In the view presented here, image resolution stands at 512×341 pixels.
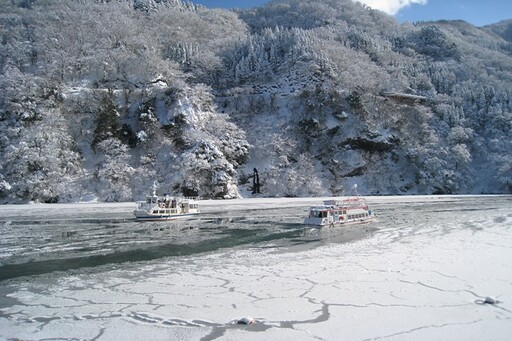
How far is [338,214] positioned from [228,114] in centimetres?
5096

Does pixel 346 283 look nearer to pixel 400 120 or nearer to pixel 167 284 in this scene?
pixel 167 284

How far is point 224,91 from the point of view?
87188mm

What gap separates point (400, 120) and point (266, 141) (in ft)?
98.6

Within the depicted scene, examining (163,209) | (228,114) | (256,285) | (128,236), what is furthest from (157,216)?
(228,114)

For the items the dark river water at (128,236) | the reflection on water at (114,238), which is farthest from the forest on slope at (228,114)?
the reflection on water at (114,238)

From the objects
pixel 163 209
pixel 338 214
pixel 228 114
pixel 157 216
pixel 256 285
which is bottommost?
pixel 256 285

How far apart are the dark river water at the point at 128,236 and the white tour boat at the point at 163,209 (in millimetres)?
1471

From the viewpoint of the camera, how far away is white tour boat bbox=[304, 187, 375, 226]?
29891mm

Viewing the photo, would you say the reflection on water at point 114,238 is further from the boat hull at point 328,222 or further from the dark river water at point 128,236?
the boat hull at point 328,222

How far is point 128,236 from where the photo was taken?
2466 cm

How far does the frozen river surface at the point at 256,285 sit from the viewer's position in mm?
8812

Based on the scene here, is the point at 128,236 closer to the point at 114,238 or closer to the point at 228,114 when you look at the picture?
the point at 114,238

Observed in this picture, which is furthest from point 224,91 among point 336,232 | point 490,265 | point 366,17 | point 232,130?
point 366,17

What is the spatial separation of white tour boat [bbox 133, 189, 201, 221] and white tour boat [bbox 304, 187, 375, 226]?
42.4ft
